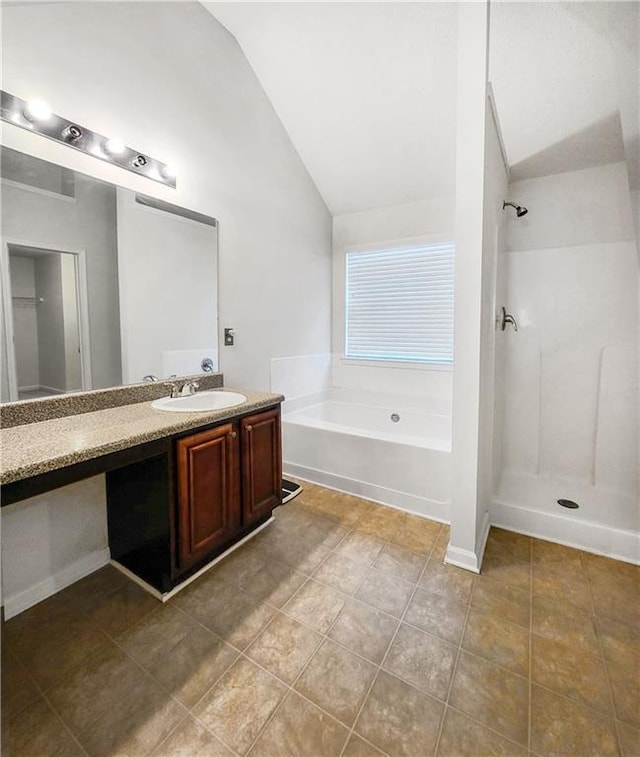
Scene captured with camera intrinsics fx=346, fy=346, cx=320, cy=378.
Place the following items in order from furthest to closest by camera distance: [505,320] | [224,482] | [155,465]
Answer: [505,320]
[224,482]
[155,465]

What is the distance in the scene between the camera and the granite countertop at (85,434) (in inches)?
43.5

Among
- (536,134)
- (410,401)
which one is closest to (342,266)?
(410,401)

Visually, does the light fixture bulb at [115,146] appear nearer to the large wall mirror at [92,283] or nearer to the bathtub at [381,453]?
the large wall mirror at [92,283]

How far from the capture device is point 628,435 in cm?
232

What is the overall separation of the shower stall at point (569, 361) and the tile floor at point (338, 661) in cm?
44

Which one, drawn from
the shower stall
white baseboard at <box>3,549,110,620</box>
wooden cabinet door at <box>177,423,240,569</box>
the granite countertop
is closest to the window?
the shower stall

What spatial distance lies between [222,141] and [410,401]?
2578 mm

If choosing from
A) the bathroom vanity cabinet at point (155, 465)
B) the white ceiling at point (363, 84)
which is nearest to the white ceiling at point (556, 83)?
the white ceiling at point (363, 84)

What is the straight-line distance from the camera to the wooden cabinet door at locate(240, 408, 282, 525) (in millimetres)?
1943

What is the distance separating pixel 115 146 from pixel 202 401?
140 cm

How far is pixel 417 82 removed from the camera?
234cm

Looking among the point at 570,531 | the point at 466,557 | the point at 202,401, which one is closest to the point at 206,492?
the point at 202,401

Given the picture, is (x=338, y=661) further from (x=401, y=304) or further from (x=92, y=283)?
(x=401, y=304)

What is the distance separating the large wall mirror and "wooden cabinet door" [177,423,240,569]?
624mm
